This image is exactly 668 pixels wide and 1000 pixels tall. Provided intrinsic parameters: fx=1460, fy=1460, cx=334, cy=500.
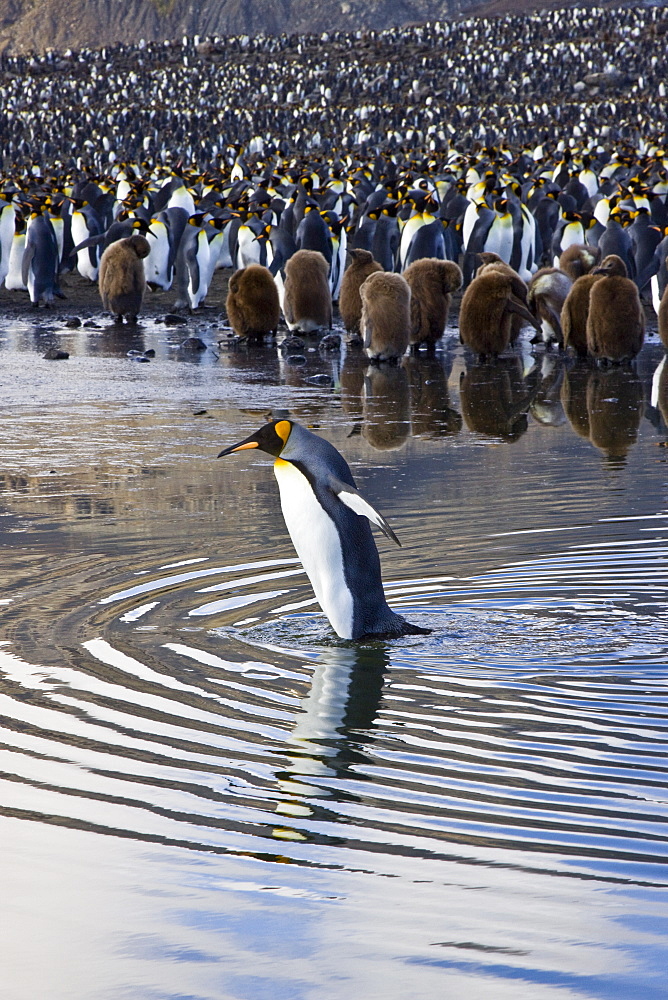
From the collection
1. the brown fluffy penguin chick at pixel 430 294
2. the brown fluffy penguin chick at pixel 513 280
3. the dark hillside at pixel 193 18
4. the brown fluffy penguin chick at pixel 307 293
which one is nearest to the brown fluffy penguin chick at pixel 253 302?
the brown fluffy penguin chick at pixel 307 293

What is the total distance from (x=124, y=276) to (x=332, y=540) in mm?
10297

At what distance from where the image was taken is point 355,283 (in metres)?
12.1

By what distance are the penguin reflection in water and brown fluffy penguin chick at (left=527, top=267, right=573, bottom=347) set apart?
7.31 m

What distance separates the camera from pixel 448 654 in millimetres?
4070

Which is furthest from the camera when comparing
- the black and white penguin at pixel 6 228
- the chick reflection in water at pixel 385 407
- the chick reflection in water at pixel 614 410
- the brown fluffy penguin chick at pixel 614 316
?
the black and white penguin at pixel 6 228

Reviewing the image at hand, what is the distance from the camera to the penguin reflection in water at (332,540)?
14.0ft

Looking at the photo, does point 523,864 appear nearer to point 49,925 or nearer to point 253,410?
point 49,925

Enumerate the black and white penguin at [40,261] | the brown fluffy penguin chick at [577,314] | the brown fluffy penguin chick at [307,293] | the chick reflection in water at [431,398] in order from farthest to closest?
the black and white penguin at [40,261]
the brown fluffy penguin chick at [307,293]
the brown fluffy penguin chick at [577,314]
the chick reflection in water at [431,398]

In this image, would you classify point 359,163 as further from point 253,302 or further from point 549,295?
point 549,295

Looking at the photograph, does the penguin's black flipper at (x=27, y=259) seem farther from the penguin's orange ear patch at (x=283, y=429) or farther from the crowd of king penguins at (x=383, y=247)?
the penguin's orange ear patch at (x=283, y=429)

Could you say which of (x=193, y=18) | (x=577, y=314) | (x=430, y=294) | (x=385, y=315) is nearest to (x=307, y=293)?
(x=430, y=294)

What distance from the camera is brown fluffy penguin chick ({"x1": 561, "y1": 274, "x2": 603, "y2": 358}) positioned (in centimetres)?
1084

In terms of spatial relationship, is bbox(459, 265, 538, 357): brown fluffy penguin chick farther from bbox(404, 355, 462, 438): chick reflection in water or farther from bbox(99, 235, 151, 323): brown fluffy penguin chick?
bbox(99, 235, 151, 323): brown fluffy penguin chick

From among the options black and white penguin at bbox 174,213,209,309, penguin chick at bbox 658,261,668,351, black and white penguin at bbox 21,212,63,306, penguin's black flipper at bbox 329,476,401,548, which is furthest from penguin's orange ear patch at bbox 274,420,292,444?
black and white penguin at bbox 21,212,63,306
